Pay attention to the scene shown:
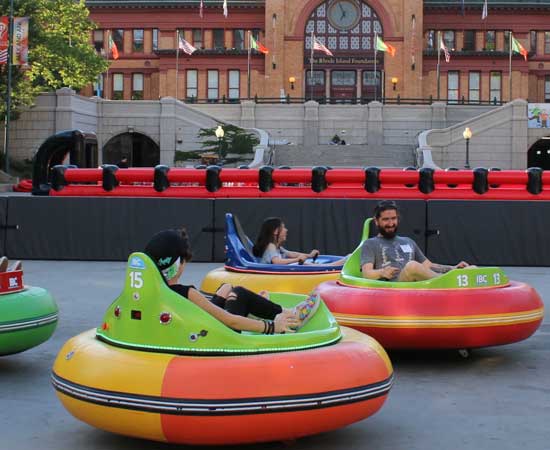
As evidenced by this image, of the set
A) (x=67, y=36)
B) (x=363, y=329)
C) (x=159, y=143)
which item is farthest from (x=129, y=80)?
(x=363, y=329)

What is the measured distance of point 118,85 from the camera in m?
72.6

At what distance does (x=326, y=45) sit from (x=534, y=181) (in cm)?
5189

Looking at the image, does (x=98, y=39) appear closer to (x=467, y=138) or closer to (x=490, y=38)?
(x=490, y=38)

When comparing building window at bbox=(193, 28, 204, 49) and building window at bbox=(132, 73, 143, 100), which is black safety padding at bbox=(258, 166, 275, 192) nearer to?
building window at bbox=(193, 28, 204, 49)

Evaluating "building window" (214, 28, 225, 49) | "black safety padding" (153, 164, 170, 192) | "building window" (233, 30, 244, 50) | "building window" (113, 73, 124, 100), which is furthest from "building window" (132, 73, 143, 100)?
"black safety padding" (153, 164, 170, 192)

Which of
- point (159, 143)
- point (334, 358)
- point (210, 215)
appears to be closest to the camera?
point (334, 358)

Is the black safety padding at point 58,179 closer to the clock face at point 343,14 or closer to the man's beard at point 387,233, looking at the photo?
the man's beard at point 387,233

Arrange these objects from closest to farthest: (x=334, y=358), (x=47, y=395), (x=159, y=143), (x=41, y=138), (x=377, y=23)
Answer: (x=334, y=358), (x=47, y=395), (x=41, y=138), (x=159, y=143), (x=377, y=23)

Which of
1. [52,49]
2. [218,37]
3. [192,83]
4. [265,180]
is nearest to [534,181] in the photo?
[265,180]

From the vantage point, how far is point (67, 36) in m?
50.5

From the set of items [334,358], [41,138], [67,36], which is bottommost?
[334,358]

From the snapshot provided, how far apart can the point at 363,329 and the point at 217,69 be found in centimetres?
6342

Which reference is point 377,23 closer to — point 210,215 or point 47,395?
point 210,215

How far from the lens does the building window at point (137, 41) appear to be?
72.8 m
